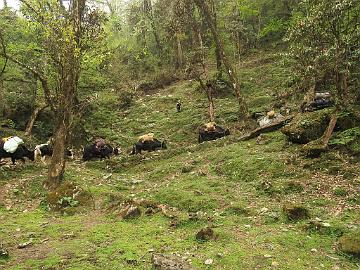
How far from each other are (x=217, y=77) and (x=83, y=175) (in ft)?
53.9

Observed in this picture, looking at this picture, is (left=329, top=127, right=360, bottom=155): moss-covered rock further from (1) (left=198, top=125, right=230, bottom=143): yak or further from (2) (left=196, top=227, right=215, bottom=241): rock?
(1) (left=198, top=125, right=230, bottom=143): yak

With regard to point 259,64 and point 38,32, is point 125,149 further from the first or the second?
point 259,64

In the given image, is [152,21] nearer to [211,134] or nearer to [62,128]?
[211,134]

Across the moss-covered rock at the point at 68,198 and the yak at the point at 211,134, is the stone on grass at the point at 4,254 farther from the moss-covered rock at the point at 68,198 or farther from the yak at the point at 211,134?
the yak at the point at 211,134

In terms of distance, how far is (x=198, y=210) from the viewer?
1045 centimetres

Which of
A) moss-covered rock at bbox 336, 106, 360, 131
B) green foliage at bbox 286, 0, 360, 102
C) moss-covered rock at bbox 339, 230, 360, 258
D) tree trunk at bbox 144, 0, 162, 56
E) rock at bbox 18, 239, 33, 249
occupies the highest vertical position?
tree trunk at bbox 144, 0, 162, 56

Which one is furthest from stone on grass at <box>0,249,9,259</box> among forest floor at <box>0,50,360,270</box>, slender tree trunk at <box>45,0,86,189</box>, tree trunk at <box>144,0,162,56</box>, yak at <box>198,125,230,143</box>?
tree trunk at <box>144,0,162,56</box>

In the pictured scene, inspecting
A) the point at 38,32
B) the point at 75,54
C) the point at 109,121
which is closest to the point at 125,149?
the point at 109,121

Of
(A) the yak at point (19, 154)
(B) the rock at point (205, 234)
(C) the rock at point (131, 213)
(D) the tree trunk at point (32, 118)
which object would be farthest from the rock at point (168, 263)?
(D) the tree trunk at point (32, 118)

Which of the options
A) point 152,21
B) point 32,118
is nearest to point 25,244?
point 32,118

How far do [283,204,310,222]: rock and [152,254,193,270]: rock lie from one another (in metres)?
3.45

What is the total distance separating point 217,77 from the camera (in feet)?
94.0

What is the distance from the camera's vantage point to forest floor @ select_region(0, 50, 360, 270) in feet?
24.4

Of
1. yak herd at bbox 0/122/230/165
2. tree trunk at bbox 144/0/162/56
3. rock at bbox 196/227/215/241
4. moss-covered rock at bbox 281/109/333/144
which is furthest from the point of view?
tree trunk at bbox 144/0/162/56
